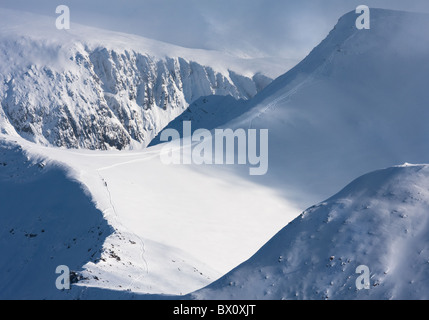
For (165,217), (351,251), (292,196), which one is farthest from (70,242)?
(292,196)

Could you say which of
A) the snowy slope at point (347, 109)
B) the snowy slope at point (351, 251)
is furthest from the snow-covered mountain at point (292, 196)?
the snowy slope at point (347, 109)

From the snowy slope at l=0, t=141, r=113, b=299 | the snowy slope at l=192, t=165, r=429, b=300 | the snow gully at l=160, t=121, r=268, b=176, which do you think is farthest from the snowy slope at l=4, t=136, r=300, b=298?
the snowy slope at l=192, t=165, r=429, b=300

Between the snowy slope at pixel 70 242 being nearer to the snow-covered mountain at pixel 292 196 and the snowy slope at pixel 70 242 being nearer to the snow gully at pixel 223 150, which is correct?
the snow-covered mountain at pixel 292 196
